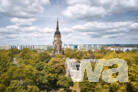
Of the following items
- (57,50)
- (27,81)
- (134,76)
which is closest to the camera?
(134,76)

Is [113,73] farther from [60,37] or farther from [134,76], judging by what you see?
[60,37]

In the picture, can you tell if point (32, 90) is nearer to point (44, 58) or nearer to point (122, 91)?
point (122, 91)

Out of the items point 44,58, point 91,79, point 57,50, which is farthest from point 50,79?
point 57,50

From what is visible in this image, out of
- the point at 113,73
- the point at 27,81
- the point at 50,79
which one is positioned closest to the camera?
the point at 113,73

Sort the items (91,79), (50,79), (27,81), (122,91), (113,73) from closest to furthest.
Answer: (122,91), (113,73), (27,81), (91,79), (50,79)

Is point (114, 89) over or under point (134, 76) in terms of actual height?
under

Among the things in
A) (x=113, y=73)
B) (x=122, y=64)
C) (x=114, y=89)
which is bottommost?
(x=114, y=89)

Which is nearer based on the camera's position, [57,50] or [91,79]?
[91,79]

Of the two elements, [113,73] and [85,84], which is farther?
[85,84]

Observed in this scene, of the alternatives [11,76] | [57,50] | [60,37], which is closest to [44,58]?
[57,50]

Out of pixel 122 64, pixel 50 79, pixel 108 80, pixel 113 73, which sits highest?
pixel 122 64

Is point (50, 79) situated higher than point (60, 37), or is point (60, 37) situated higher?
point (60, 37)
